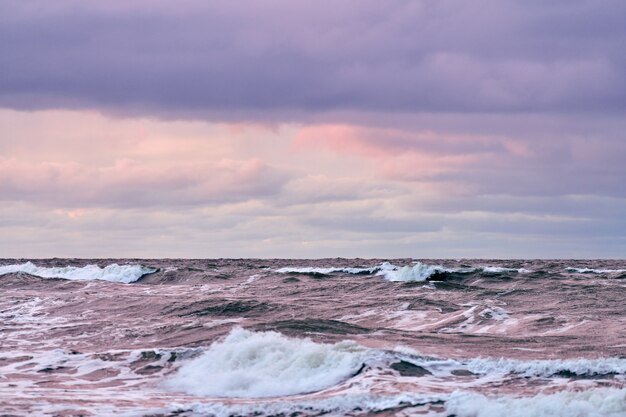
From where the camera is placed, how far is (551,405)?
1362 centimetres

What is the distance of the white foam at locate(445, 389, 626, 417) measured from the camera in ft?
44.0

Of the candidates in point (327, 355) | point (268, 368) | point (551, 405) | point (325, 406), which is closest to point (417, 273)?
point (327, 355)

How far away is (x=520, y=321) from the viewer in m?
26.7

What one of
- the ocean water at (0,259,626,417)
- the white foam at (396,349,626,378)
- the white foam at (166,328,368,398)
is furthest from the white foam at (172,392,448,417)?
the white foam at (396,349,626,378)

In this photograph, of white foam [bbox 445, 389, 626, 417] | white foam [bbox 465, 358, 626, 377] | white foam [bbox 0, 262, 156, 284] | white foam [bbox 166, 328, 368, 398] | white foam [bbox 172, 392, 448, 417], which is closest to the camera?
white foam [bbox 445, 389, 626, 417]

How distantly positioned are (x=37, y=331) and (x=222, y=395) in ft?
43.8

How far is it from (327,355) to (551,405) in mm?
5899

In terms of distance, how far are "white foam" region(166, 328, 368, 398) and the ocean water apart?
41 mm

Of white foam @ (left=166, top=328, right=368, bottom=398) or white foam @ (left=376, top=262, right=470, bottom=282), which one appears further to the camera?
white foam @ (left=376, top=262, right=470, bottom=282)

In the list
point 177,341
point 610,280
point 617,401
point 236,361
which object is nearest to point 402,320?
point 177,341

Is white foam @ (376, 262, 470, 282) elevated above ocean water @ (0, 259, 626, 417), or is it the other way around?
white foam @ (376, 262, 470, 282)

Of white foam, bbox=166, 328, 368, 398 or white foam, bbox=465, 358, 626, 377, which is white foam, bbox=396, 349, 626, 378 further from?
white foam, bbox=166, 328, 368, 398

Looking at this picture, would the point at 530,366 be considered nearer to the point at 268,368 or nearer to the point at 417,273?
the point at 268,368

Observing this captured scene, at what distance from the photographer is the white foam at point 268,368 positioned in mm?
17141
